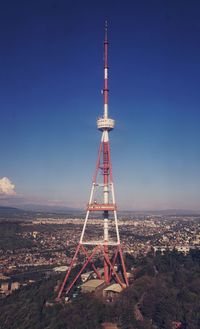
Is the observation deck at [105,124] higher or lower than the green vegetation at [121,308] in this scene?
higher

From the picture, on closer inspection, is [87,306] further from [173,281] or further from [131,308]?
[173,281]

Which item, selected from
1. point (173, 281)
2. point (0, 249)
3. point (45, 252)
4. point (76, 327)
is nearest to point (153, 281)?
point (173, 281)

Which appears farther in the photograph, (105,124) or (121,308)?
(105,124)

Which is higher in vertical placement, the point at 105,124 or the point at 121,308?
the point at 105,124

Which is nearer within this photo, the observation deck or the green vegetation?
the green vegetation

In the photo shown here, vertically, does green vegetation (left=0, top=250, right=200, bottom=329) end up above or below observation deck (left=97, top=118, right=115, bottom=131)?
below
